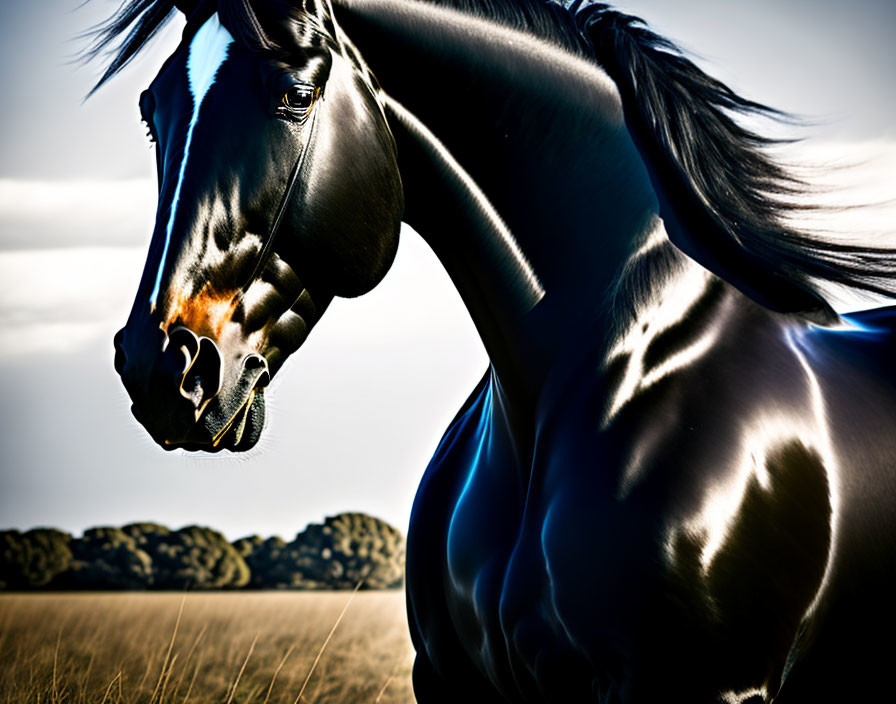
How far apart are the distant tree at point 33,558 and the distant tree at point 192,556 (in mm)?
1547

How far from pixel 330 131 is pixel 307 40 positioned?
217mm

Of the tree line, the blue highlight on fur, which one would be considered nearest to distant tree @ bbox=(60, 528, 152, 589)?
the tree line

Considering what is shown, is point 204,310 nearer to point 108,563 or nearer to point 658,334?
point 658,334

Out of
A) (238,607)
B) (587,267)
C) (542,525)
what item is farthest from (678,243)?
(238,607)

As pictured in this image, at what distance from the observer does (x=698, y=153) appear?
96.0 inches

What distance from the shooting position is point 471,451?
2740 millimetres

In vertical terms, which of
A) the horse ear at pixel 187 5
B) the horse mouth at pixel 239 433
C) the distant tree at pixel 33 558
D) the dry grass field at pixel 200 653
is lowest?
the distant tree at pixel 33 558

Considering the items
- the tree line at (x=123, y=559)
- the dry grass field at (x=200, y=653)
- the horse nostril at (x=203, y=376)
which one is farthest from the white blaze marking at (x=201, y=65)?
the tree line at (x=123, y=559)

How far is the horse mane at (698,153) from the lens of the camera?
236 cm

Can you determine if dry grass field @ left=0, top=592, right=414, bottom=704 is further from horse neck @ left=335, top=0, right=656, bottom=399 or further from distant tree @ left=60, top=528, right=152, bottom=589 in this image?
distant tree @ left=60, top=528, right=152, bottom=589

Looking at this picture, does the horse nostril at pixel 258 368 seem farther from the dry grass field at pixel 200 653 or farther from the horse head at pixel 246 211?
the dry grass field at pixel 200 653

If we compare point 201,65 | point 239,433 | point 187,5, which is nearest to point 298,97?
point 201,65

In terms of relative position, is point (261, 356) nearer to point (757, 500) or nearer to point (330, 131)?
point (330, 131)

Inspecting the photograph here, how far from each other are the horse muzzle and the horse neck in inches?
24.1
